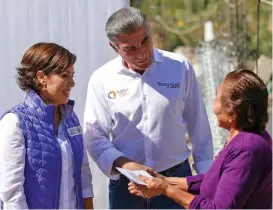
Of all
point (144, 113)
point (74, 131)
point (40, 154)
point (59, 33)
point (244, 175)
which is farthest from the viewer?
point (59, 33)

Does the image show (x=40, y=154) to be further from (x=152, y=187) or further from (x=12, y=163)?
(x=152, y=187)

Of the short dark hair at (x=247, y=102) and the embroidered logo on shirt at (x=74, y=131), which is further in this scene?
the embroidered logo on shirt at (x=74, y=131)

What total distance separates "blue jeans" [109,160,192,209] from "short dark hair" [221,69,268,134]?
757mm

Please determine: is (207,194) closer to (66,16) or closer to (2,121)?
(2,121)

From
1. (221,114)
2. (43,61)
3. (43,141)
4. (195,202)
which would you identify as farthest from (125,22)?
(195,202)

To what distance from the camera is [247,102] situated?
8.87 feet

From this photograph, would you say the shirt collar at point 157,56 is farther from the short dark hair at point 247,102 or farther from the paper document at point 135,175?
the short dark hair at point 247,102

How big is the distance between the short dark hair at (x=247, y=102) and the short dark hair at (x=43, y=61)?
0.74 m

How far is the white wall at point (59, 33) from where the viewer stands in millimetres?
3607

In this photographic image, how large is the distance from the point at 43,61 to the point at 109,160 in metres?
0.52

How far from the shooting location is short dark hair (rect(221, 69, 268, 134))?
271 centimetres

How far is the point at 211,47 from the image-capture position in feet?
22.6

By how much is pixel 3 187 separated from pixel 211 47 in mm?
4089

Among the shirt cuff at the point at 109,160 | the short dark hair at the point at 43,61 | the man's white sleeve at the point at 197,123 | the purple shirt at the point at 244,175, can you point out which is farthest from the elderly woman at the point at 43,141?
the purple shirt at the point at 244,175
